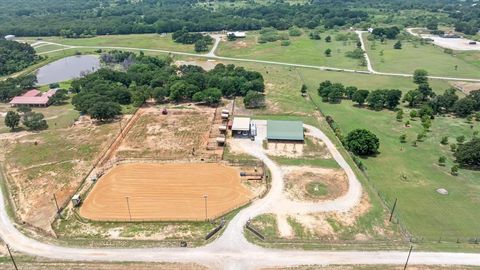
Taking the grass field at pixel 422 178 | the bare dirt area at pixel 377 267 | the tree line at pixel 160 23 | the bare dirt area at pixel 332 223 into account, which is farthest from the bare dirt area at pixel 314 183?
the tree line at pixel 160 23

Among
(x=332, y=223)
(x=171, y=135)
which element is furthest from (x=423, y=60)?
(x=332, y=223)

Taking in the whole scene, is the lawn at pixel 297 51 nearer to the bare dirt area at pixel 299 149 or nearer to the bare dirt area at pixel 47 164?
the bare dirt area at pixel 299 149

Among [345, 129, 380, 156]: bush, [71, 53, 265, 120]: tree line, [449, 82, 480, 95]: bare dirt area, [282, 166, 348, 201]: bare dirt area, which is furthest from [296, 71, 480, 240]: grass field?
[71, 53, 265, 120]: tree line

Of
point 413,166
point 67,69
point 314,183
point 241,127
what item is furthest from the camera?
point 67,69

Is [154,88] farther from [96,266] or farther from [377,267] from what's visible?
[377,267]

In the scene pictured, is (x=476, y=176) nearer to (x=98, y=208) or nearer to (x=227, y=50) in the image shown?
(x=98, y=208)

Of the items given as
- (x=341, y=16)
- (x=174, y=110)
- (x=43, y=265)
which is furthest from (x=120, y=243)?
(x=341, y=16)
